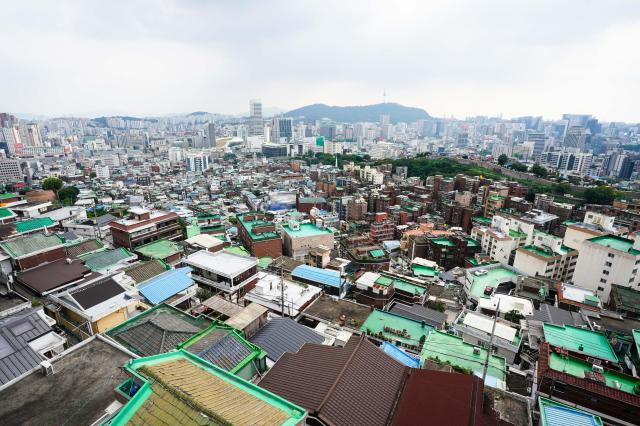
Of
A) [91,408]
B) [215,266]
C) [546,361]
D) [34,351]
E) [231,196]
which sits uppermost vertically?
[91,408]

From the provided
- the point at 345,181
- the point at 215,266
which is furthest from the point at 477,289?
the point at 345,181

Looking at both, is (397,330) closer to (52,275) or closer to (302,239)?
(302,239)

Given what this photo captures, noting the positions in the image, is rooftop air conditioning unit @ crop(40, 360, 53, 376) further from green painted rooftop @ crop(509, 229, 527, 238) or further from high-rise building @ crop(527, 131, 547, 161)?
high-rise building @ crop(527, 131, 547, 161)

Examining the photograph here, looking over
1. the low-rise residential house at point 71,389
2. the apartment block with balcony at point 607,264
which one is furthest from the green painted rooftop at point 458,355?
the apartment block with balcony at point 607,264

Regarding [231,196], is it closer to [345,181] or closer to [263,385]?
[345,181]

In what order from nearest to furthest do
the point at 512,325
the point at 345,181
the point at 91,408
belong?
the point at 91,408
the point at 512,325
the point at 345,181

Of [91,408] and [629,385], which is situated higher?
[91,408]

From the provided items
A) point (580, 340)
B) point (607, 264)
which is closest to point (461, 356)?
point (580, 340)
